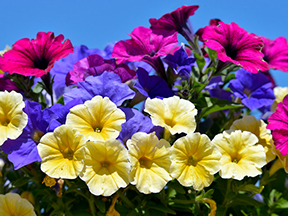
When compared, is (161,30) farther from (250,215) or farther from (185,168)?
(250,215)

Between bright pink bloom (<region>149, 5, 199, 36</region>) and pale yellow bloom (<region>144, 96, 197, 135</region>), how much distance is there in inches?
10.9

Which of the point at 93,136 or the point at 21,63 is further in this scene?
the point at 21,63

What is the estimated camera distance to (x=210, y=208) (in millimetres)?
815

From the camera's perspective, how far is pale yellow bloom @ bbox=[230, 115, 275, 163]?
2.82 ft

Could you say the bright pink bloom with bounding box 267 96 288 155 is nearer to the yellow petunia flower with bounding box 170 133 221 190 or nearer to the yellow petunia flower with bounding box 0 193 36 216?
the yellow petunia flower with bounding box 170 133 221 190

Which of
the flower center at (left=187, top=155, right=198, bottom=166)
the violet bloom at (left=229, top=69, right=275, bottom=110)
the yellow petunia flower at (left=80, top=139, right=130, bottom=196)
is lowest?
the yellow petunia flower at (left=80, top=139, right=130, bottom=196)

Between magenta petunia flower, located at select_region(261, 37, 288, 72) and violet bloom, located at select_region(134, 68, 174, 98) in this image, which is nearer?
violet bloom, located at select_region(134, 68, 174, 98)

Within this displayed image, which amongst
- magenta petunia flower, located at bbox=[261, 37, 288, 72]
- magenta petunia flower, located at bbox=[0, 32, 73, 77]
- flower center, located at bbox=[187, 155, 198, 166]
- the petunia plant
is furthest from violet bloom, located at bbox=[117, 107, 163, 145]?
magenta petunia flower, located at bbox=[261, 37, 288, 72]

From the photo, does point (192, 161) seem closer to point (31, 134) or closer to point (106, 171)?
point (106, 171)

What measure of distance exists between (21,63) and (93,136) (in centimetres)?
28

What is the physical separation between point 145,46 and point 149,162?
0.31 metres

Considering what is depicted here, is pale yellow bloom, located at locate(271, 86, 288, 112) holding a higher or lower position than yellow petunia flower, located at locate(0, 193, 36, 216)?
higher

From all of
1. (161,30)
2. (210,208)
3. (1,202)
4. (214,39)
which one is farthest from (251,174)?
(1,202)

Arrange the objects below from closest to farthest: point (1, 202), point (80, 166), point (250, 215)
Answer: point (80, 166)
point (1, 202)
point (250, 215)
